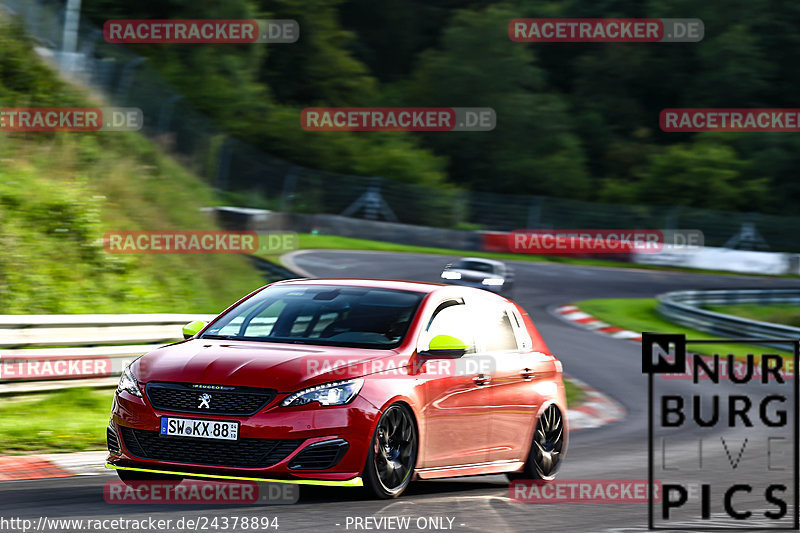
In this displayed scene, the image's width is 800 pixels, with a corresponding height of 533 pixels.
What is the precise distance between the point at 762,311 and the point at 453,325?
27208 mm

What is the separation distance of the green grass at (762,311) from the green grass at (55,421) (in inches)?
923

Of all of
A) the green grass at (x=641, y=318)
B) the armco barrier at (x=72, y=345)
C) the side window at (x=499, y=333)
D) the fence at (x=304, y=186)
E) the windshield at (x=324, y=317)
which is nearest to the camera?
the windshield at (x=324, y=317)

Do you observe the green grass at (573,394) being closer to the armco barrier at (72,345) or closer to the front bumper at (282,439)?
the armco barrier at (72,345)

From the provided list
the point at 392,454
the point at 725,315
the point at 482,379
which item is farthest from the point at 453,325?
the point at 725,315

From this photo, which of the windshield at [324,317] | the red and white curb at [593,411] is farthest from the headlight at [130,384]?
the red and white curb at [593,411]

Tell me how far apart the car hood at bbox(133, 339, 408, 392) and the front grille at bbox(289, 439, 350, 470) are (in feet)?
1.16

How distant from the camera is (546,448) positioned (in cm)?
940

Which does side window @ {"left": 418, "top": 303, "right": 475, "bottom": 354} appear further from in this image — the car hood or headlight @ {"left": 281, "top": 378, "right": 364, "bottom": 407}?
headlight @ {"left": 281, "top": 378, "right": 364, "bottom": 407}

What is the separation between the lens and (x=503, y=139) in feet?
192

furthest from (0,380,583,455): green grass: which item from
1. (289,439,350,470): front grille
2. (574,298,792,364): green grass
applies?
(574,298,792,364): green grass

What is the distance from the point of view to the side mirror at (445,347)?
306 inches

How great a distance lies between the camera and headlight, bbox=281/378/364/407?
7.00 m

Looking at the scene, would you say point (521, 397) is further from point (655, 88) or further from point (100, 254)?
point (655, 88)

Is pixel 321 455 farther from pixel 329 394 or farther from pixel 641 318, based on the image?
pixel 641 318
